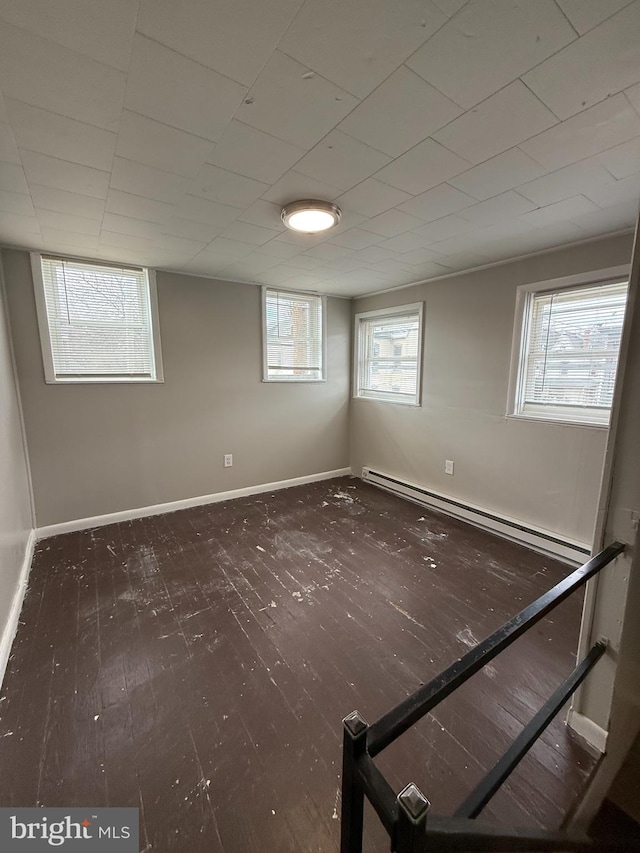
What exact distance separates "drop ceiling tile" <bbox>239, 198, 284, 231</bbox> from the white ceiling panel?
2.55 ft

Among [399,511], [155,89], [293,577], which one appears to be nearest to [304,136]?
[155,89]

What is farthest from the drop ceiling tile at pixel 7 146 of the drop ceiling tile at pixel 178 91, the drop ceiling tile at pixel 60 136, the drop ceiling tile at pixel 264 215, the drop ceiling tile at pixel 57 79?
the drop ceiling tile at pixel 264 215

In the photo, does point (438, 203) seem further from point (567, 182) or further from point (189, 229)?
point (189, 229)

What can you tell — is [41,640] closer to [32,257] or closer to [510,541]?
[32,257]

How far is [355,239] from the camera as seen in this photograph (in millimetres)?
2449

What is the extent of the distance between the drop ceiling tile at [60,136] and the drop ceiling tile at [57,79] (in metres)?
0.05

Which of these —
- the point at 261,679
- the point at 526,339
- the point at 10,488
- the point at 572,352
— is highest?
the point at 526,339

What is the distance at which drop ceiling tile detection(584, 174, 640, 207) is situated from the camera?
1.69m

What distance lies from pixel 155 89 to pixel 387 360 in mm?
3318

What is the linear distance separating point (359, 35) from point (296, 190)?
86 cm

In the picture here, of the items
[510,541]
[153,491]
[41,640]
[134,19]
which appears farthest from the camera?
[153,491]

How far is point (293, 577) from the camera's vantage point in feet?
8.02

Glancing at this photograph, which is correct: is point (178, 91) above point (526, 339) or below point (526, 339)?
above

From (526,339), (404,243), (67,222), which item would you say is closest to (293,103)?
(404,243)
